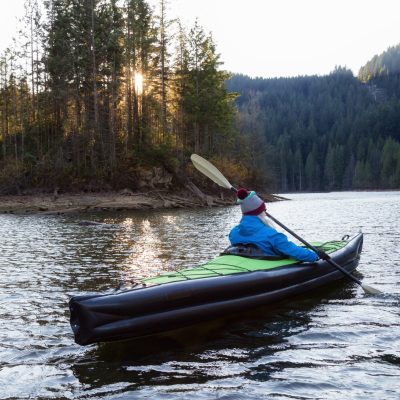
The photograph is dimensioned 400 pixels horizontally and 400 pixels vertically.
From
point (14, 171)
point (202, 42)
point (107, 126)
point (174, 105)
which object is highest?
point (202, 42)

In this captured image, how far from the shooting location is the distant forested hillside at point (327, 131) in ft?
290

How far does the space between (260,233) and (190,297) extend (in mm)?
1838

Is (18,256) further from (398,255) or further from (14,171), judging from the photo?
(14,171)

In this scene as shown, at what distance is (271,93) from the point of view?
525ft

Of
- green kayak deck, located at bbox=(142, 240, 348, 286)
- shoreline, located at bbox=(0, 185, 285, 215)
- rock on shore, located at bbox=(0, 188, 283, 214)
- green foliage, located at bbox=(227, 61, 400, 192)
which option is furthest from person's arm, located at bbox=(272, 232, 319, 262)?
green foliage, located at bbox=(227, 61, 400, 192)

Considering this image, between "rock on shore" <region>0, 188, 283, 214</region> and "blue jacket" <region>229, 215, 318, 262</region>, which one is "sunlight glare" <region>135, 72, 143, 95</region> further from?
"blue jacket" <region>229, 215, 318, 262</region>

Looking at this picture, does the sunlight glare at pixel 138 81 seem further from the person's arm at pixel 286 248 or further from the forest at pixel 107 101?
the person's arm at pixel 286 248

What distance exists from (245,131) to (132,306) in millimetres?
58717

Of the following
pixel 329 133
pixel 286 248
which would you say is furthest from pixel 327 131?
pixel 286 248

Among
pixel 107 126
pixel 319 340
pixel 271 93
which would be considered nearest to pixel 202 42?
pixel 107 126

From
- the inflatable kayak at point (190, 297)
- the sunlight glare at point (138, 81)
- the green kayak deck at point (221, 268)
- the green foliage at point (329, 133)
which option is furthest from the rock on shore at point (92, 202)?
the green foliage at point (329, 133)

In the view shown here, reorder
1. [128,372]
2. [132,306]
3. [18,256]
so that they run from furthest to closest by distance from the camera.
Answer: [18,256] < [132,306] < [128,372]

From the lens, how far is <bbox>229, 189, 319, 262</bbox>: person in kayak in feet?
21.7

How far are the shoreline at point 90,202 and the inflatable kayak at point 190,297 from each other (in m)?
21.6
